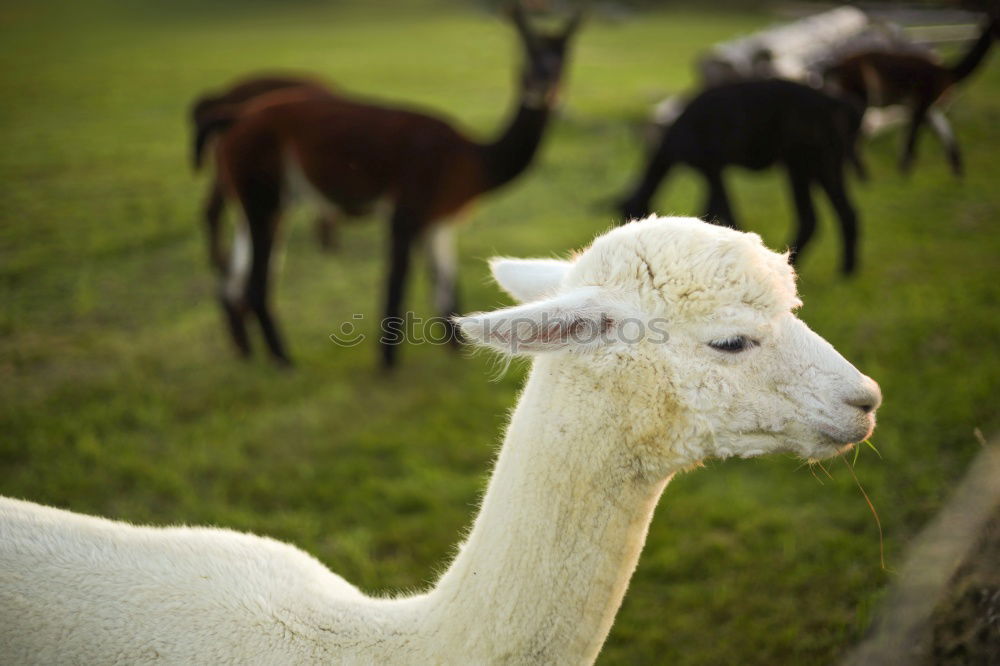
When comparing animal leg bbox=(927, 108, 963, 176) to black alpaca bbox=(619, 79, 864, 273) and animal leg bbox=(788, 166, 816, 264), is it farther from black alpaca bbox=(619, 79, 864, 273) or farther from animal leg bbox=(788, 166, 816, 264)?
animal leg bbox=(788, 166, 816, 264)

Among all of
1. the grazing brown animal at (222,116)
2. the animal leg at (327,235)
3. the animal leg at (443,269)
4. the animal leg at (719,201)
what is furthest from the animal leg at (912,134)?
the animal leg at (327,235)

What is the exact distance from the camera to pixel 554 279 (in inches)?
82.8

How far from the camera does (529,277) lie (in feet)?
7.02

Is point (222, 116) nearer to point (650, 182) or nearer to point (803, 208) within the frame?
point (650, 182)

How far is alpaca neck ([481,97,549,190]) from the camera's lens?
5.67 metres

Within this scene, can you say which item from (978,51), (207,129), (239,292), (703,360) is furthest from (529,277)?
(978,51)

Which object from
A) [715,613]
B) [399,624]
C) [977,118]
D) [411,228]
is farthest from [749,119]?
[977,118]

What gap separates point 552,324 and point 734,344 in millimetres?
458

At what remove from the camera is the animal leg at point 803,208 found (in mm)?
5879

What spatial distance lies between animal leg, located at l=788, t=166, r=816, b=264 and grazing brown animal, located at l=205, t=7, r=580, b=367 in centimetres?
225

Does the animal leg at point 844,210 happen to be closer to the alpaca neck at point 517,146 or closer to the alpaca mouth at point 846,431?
the alpaca neck at point 517,146

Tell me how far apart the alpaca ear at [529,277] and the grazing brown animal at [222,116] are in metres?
3.74

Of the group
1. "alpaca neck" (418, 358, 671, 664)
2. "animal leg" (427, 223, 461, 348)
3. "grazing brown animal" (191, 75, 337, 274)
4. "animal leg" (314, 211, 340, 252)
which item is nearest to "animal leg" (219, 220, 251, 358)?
"grazing brown animal" (191, 75, 337, 274)

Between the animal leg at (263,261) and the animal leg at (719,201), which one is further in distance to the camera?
the animal leg at (719,201)
